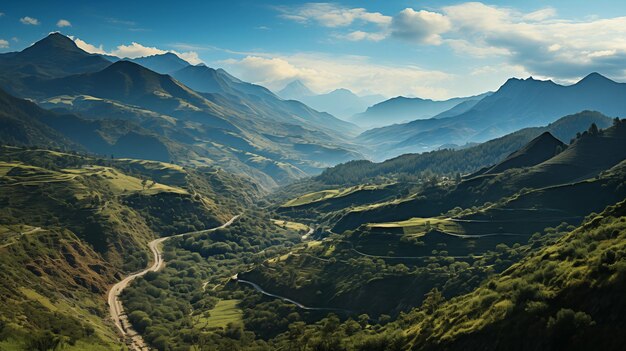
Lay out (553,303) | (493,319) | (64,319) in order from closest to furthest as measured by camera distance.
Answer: (553,303) < (493,319) < (64,319)

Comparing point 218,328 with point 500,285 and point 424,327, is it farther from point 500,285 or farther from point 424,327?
point 500,285

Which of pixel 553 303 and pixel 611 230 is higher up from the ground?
pixel 611 230

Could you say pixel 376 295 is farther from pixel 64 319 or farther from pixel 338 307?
pixel 64 319

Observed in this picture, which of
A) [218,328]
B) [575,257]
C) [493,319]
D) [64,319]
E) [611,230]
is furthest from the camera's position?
[218,328]

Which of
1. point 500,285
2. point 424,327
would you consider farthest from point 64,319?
point 500,285

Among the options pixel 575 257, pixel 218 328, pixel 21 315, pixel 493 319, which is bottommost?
pixel 218 328

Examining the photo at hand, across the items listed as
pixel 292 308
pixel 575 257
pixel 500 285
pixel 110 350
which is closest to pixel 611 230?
pixel 575 257

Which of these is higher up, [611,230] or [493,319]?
[611,230]

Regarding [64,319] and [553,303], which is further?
[64,319]

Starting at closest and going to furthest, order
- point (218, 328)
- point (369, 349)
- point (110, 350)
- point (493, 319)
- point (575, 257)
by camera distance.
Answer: point (493, 319) < point (575, 257) < point (369, 349) < point (110, 350) < point (218, 328)
